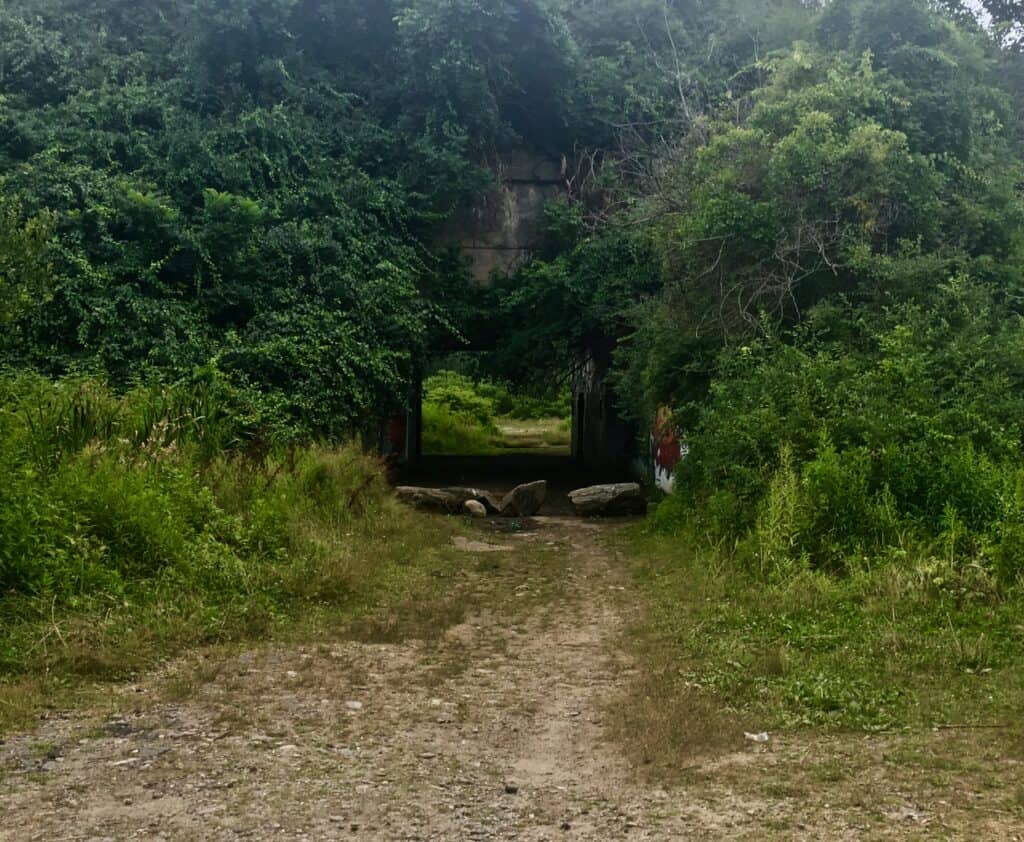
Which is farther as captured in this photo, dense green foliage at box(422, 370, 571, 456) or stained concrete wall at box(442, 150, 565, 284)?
dense green foliage at box(422, 370, 571, 456)

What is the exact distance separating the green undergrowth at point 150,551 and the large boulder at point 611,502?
4.35 meters

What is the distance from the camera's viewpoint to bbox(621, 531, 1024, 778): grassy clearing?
4.83 metres

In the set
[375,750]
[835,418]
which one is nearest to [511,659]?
[375,750]

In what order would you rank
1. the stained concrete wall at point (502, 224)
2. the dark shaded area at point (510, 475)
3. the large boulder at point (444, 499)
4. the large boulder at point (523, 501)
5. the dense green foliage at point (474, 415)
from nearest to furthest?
the large boulder at point (444, 499)
the large boulder at point (523, 501)
the stained concrete wall at point (502, 224)
the dark shaded area at point (510, 475)
the dense green foliage at point (474, 415)

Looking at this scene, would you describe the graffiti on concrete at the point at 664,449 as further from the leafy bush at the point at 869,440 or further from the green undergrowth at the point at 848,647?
the green undergrowth at the point at 848,647

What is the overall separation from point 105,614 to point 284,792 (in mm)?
2632

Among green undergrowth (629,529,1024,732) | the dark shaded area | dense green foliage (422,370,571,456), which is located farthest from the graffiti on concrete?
dense green foliage (422,370,571,456)

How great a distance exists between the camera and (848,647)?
591cm

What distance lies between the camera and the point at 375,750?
4590 mm

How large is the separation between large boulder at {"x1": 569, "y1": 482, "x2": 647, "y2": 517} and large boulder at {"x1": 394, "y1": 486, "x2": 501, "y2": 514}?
1.19 m

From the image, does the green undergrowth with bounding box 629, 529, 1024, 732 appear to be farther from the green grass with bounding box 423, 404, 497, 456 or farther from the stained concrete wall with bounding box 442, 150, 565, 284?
the green grass with bounding box 423, 404, 497, 456

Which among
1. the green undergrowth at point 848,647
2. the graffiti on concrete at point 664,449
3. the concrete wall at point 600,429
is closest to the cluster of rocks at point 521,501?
the graffiti on concrete at point 664,449

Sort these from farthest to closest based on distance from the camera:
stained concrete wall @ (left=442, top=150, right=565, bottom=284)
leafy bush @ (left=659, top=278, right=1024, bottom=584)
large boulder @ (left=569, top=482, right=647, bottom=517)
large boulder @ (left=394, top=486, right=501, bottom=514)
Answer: stained concrete wall @ (left=442, top=150, right=565, bottom=284), large boulder @ (left=569, top=482, right=647, bottom=517), large boulder @ (left=394, top=486, right=501, bottom=514), leafy bush @ (left=659, top=278, right=1024, bottom=584)

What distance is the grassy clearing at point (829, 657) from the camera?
4.83 metres
